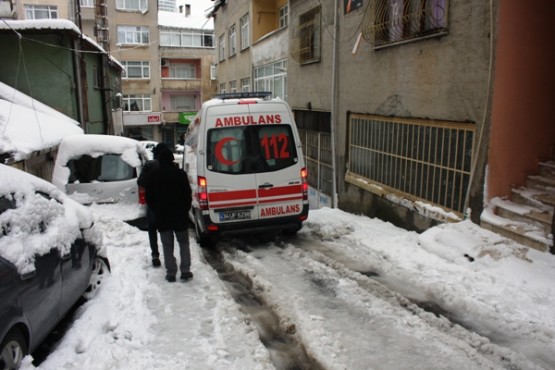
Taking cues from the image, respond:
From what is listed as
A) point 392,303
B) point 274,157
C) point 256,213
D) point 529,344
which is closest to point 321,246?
point 256,213

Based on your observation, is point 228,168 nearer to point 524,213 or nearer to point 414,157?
point 414,157

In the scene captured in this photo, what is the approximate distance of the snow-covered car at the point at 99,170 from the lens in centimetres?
798

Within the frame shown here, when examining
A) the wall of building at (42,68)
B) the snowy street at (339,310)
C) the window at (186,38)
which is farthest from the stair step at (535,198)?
the window at (186,38)

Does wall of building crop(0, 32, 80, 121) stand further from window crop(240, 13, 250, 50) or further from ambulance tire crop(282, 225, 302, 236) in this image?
ambulance tire crop(282, 225, 302, 236)

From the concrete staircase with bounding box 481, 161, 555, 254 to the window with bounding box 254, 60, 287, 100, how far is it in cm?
1097

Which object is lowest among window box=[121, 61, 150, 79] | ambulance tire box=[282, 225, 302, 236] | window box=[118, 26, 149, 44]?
ambulance tire box=[282, 225, 302, 236]

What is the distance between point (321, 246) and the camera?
729cm

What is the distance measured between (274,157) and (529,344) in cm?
459

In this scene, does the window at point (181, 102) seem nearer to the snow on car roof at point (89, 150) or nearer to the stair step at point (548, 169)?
the snow on car roof at point (89, 150)

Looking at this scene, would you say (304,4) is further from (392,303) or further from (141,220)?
(392,303)

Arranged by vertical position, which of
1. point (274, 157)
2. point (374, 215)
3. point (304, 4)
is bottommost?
point (374, 215)

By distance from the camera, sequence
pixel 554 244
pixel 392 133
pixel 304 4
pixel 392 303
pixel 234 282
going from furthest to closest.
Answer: pixel 304 4 < pixel 392 133 < pixel 234 282 < pixel 554 244 < pixel 392 303

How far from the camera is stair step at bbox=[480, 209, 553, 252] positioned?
5480 mm

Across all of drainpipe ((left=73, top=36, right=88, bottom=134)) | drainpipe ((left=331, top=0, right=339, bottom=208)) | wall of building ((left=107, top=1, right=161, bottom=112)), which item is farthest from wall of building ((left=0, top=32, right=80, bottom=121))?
wall of building ((left=107, top=1, right=161, bottom=112))
